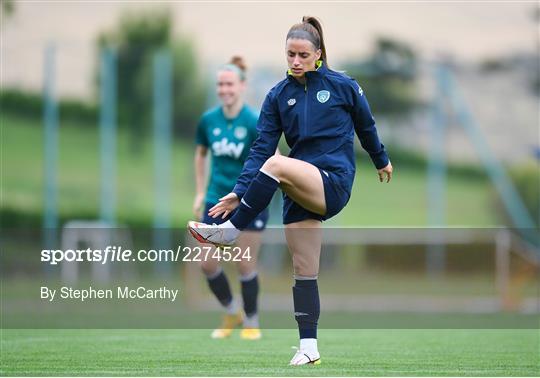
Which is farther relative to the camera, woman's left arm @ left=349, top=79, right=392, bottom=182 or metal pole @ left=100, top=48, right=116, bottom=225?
metal pole @ left=100, top=48, right=116, bottom=225

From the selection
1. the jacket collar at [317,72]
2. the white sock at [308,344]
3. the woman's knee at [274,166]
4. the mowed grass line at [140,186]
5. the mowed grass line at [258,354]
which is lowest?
the mowed grass line at [140,186]

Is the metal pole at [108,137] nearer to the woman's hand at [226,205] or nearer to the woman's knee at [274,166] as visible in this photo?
Result: the woman's hand at [226,205]

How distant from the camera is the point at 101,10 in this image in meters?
26.8

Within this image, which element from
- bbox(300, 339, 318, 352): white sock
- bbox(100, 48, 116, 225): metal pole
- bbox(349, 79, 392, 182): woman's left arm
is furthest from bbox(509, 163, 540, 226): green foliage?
bbox(300, 339, 318, 352): white sock

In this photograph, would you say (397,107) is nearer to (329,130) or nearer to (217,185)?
(217,185)

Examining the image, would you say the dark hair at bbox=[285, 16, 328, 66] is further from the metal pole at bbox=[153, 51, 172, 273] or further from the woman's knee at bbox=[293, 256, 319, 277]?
the metal pole at bbox=[153, 51, 172, 273]

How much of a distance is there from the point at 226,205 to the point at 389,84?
55.9 feet

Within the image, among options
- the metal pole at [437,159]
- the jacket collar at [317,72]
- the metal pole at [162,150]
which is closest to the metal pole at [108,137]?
the metal pole at [162,150]

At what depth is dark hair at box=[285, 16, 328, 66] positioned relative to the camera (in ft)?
20.7

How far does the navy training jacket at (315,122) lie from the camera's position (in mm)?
6332

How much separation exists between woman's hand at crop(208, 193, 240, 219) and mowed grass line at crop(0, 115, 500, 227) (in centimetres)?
1470

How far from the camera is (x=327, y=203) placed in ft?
20.6

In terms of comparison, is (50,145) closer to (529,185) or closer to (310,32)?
(529,185)

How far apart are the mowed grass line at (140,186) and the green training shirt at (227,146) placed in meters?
11.5
